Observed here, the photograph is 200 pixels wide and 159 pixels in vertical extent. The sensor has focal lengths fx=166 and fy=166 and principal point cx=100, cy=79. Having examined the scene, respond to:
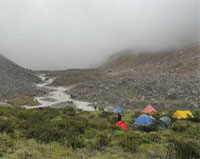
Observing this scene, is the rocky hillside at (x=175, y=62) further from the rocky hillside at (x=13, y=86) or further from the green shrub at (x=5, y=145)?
the green shrub at (x=5, y=145)

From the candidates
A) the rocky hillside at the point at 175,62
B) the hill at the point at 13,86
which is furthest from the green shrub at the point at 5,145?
the rocky hillside at the point at 175,62

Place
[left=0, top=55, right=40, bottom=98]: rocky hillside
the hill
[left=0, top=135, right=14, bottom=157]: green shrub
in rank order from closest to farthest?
[left=0, top=135, right=14, bottom=157]: green shrub
the hill
[left=0, top=55, right=40, bottom=98]: rocky hillside

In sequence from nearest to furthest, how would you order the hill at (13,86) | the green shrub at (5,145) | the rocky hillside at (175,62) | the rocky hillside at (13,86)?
the green shrub at (5,145) → the hill at (13,86) → the rocky hillside at (13,86) → the rocky hillside at (175,62)

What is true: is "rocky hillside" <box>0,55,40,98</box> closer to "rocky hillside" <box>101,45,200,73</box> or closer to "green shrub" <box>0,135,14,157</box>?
"green shrub" <box>0,135,14,157</box>

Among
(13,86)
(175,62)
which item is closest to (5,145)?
(13,86)

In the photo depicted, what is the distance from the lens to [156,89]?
35.2 metres

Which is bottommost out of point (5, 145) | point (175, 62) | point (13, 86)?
point (5, 145)

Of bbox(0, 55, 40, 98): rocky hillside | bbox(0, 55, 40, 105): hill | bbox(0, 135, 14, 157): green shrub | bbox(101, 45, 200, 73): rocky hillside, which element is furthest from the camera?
bbox(101, 45, 200, 73): rocky hillside

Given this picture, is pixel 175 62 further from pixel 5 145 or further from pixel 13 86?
pixel 5 145

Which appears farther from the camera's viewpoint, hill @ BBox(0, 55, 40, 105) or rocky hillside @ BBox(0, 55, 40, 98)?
rocky hillside @ BBox(0, 55, 40, 98)

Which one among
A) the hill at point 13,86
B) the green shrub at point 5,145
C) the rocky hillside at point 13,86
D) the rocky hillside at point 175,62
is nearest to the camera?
the green shrub at point 5,145

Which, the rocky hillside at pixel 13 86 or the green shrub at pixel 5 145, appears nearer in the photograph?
the green shrub at pixel 5 145

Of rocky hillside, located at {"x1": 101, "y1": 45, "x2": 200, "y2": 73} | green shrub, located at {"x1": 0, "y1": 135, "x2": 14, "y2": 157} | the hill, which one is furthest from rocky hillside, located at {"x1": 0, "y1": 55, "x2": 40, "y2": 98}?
rocky hillside, located at {"x1": 101, "y1": 45, "x2": 200, "y2": 73}

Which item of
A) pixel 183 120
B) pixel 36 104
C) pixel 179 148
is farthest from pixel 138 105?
pixel 179 148
